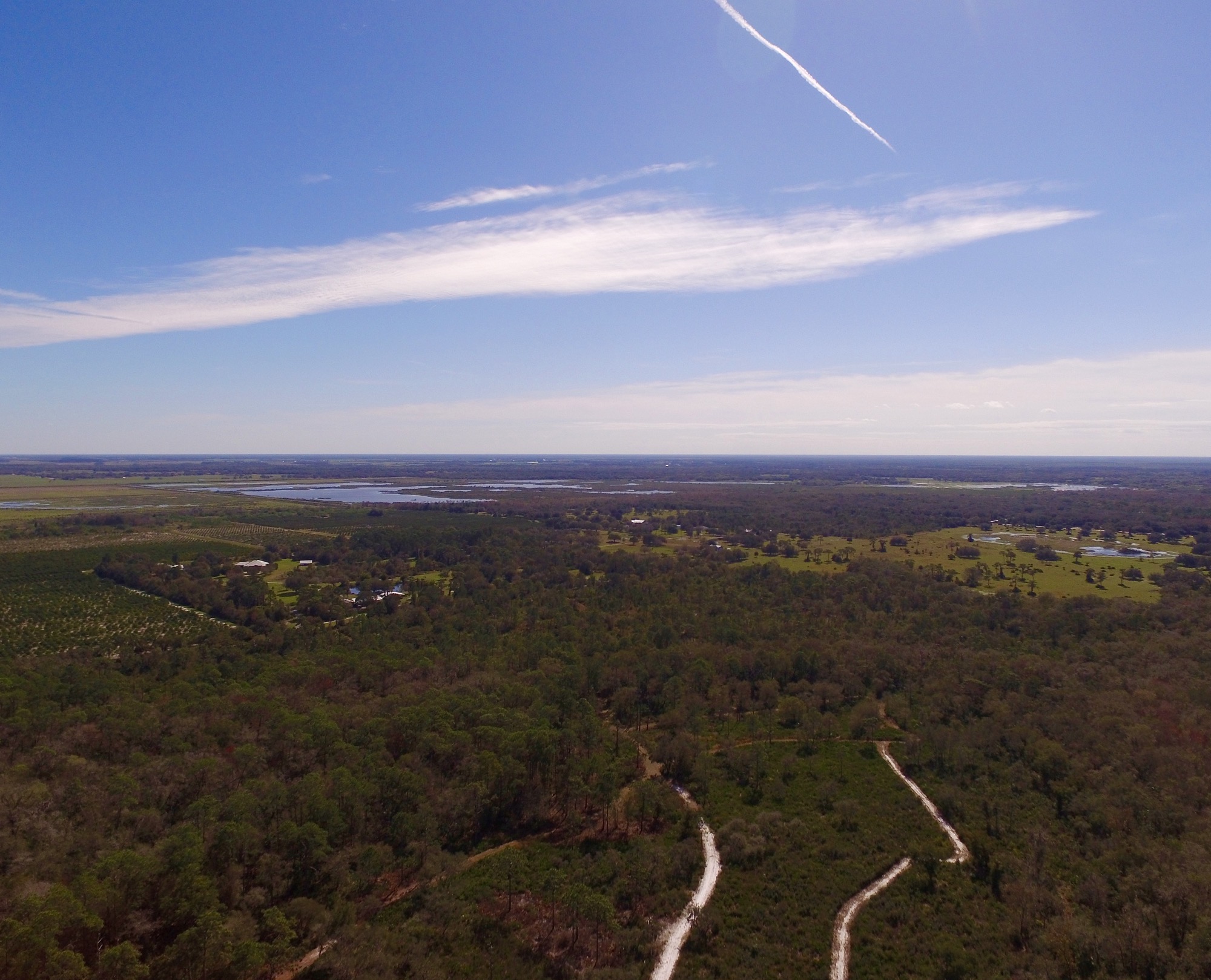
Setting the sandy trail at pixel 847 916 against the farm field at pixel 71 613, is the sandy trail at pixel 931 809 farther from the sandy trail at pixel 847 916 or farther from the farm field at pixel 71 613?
the farm field at pixel 71 613

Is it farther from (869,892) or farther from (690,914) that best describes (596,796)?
(869,892)

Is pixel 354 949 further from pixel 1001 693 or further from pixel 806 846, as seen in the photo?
pixel 1001 693

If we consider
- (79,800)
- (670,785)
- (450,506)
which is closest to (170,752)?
(79,800)

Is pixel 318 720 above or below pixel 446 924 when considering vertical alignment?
above

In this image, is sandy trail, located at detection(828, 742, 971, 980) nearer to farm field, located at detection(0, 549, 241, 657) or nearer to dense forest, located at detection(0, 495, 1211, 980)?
dense forest, located at detection(0, 495, 1211, 980)

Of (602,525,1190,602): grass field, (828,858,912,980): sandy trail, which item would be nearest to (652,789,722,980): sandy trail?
(828,858,912,980): sandy trail

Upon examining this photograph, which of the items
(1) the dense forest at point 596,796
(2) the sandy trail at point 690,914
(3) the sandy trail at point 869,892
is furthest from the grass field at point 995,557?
(2) the sandy trail at point 690,914
